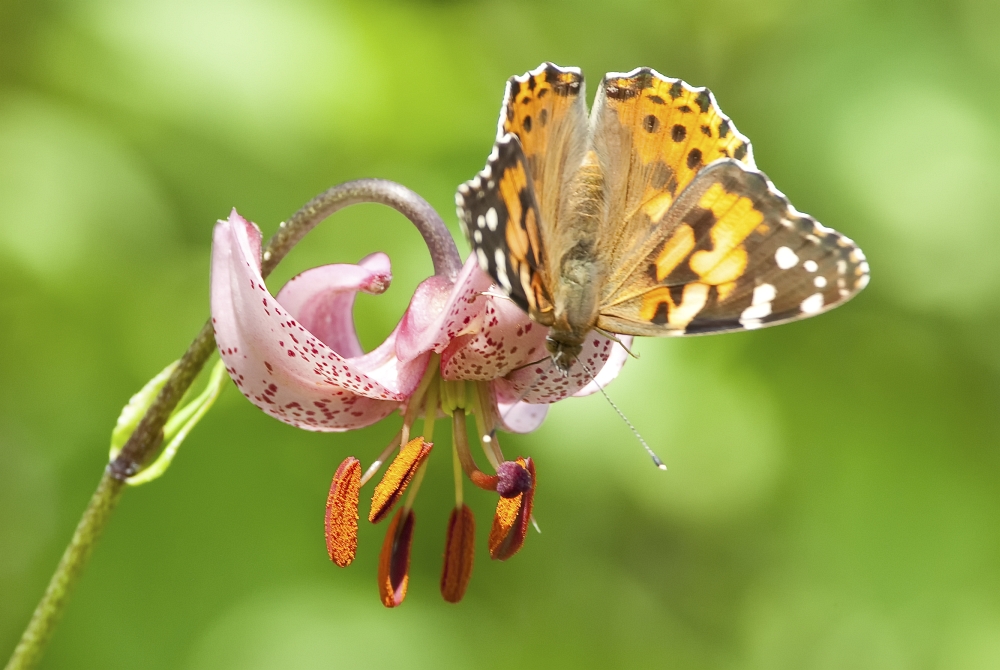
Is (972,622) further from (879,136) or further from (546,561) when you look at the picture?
(879,136)

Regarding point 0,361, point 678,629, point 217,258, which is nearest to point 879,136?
point 678,629

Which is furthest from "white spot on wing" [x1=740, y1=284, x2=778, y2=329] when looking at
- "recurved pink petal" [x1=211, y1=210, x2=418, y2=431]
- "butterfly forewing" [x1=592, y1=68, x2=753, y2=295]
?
"recurved pink petal" [x1=211, y1=210, x2=418, y2=431]

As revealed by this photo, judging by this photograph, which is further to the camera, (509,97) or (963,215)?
(963,215)

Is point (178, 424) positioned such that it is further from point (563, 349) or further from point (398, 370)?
point (563, 349)

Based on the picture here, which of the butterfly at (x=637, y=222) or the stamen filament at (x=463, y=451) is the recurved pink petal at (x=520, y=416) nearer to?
the stamen filament at (x=463, y=451)

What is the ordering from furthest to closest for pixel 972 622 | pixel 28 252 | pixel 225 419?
pixel 972 622 < pixel 225 419 < pixel 28 252

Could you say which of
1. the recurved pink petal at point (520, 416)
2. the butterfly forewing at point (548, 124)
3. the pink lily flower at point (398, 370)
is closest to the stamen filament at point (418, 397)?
the pink lily flower at point (398, 370)

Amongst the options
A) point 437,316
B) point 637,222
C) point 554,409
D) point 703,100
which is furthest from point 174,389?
point 554,409
